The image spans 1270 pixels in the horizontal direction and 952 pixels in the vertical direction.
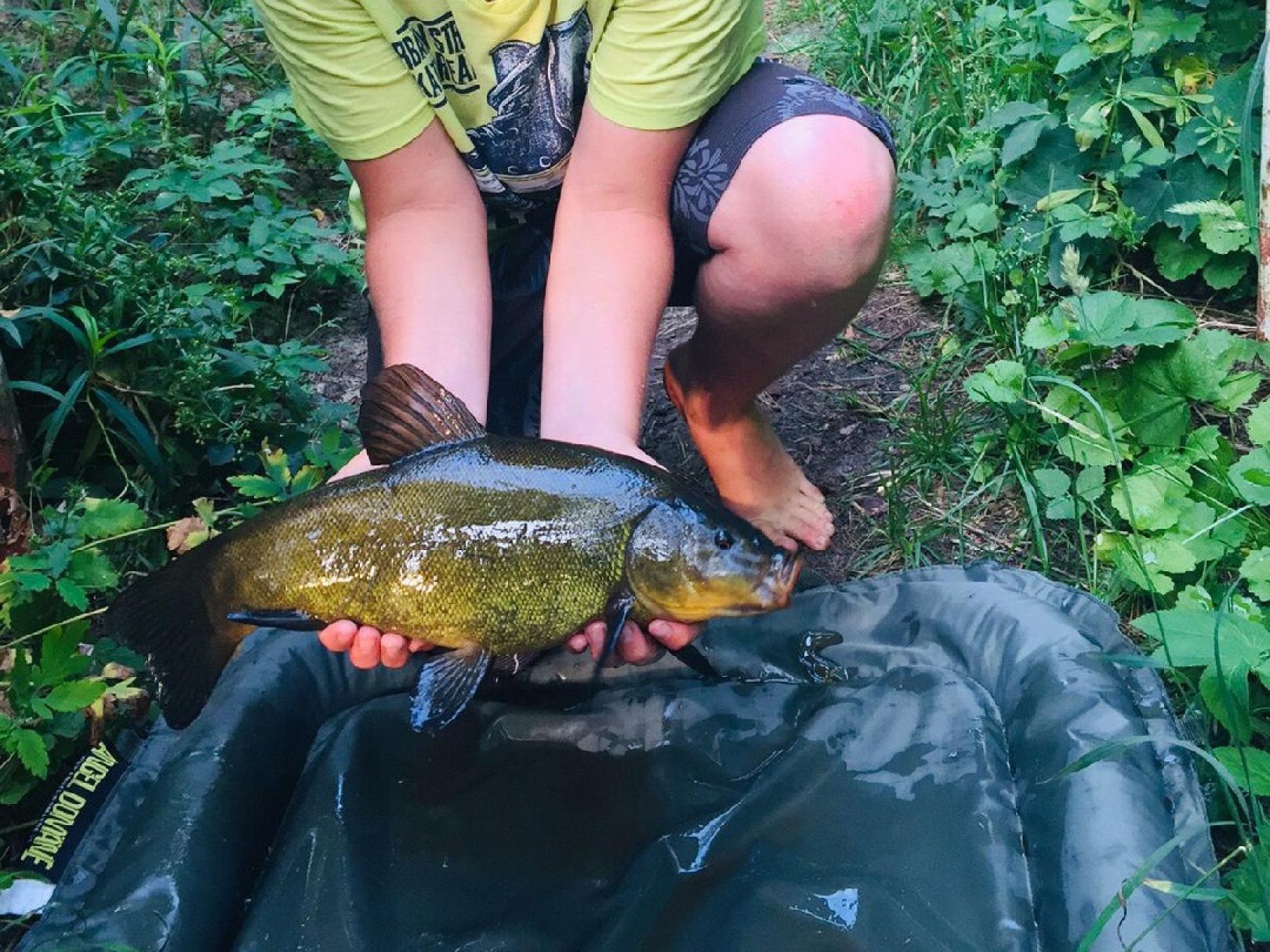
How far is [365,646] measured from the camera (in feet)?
6.52

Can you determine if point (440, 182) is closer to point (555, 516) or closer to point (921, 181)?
point (555, 516)

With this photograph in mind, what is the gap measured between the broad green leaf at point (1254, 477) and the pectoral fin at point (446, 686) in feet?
4.90

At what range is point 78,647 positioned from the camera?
8.36ft

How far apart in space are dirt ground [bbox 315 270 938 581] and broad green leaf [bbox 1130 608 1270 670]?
87 centimetres

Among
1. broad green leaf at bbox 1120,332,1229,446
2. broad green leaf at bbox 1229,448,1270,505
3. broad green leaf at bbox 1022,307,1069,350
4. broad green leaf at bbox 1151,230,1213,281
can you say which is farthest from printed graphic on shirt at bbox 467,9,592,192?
broad green leaf at bbox 1151,230,1213,281

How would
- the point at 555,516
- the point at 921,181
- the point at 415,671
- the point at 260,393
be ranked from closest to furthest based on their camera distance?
the point at 555,516 < the point at 415,671 < the point at 260,393 < the point at 921,181

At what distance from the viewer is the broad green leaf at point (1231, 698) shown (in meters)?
1.90

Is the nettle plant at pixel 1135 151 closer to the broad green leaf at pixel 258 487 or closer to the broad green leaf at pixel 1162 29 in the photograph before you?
the broad green leaf at pixel 1162 29

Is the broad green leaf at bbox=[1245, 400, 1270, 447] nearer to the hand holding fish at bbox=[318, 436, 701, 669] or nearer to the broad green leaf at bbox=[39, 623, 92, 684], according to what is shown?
the hand holding fish at bbox=[318, 436, 701, 669]

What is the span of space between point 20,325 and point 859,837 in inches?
84.6

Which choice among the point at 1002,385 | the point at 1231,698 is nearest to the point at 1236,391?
the point at 1002,385

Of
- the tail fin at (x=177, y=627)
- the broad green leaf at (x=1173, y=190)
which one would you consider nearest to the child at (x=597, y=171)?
the tail fin at (x=177, y=627)

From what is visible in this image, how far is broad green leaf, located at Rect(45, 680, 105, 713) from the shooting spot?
7.16 feet

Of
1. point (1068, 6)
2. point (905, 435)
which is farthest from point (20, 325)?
point (1068, 6)
